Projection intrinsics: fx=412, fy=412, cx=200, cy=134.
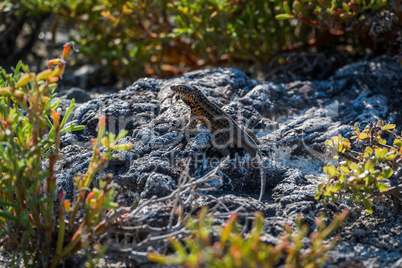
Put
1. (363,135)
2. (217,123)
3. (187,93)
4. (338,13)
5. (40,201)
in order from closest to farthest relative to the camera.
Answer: (40,201), (363,135), (217,123), (187,93), (338,13)

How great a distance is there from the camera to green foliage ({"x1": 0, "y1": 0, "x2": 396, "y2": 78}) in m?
4.52

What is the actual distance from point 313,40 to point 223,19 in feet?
4.29

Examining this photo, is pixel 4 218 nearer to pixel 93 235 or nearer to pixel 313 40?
pixel 93 235

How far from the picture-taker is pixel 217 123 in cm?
357

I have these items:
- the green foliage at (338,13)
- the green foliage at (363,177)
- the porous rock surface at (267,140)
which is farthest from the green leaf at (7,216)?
the green foliage at (338,13)

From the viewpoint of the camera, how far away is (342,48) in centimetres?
563

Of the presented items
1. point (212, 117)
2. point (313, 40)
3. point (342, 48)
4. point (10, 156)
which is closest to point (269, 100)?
point (212, 117)

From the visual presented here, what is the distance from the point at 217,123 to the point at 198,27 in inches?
76.1

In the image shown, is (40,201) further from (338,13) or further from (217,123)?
(338,13)

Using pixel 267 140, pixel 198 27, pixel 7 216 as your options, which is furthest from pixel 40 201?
pixel 198 27

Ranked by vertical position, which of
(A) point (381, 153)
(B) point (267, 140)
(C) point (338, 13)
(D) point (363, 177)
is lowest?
(B) point (267, 140)

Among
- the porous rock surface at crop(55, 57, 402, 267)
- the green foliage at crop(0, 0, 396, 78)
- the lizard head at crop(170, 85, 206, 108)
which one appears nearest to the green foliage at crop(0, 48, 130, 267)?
the porous rock surface at crop(55, 57, 402, 267)

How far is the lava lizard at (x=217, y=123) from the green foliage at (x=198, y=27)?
127 cm

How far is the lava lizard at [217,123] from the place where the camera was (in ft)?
10.8
